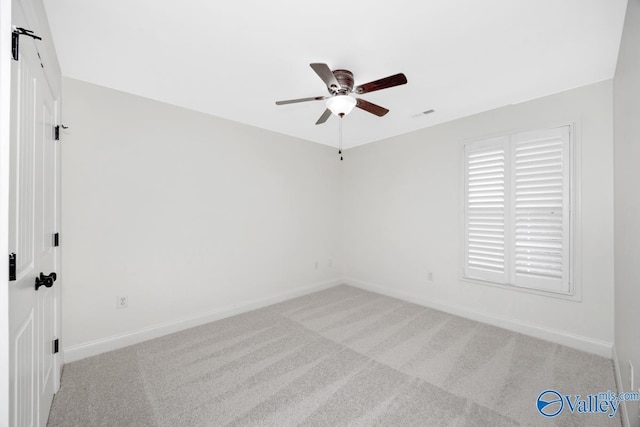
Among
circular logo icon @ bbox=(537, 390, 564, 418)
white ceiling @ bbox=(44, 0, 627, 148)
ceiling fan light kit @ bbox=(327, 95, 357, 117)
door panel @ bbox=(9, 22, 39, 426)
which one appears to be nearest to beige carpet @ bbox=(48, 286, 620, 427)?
circular logo icon @ bbox=(537, 390, 564, 418)

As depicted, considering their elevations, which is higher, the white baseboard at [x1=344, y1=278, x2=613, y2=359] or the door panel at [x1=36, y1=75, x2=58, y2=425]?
the door panel at [x1=36, y1=75, x2=58, y2=425]

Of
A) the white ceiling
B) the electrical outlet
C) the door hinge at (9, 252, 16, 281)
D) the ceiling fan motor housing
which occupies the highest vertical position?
the white ceiling

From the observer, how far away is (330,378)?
2121mm

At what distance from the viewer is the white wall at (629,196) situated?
1.45m

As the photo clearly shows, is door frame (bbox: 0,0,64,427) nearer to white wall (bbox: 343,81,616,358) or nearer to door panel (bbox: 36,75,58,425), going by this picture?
door panel (bbox: 36,75,58,425)

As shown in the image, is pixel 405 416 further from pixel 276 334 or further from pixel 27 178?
pixel 27 178

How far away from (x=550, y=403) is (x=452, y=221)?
2041mm

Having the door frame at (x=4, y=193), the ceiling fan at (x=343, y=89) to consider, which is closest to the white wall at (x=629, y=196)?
the ceiling fan at (x=343, y=89)

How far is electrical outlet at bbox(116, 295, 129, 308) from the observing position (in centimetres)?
257

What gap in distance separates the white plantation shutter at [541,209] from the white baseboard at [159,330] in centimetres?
306

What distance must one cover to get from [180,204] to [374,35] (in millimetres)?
2559

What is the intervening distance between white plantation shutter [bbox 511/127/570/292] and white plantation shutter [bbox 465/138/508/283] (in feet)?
0.42

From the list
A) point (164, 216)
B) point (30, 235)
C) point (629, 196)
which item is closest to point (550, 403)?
point (629, 196)

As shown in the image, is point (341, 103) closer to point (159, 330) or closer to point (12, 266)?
point (12, 266)
